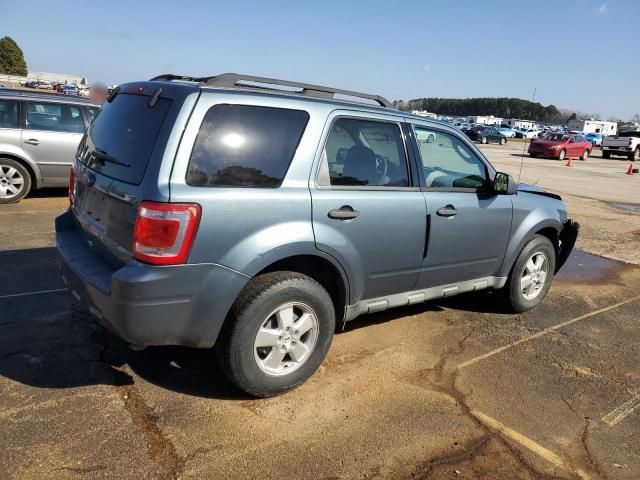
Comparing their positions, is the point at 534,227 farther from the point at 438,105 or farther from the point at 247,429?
the point at 438,105

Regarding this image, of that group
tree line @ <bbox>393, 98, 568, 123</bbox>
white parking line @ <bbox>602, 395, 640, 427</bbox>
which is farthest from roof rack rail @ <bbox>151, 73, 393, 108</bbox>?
tree line @ <bbox>393, 98, 568, 123</bbox>

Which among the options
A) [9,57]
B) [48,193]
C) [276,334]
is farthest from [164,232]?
[9,57]

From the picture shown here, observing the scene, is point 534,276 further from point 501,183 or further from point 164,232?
point 164,232

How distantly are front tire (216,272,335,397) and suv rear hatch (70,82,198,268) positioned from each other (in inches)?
29.3

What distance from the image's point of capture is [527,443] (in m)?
3.09

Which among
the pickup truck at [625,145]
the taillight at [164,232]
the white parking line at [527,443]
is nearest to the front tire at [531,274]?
the white parking line at [527,443]

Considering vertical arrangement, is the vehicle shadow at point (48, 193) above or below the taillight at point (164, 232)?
below

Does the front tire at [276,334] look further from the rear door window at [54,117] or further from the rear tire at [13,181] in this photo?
the rear door window at [54,117]

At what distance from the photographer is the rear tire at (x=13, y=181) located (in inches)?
325

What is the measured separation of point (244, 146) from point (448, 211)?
178 cm

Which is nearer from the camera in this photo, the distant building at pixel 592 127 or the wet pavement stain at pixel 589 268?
the wet pavement stain at pixel 589 268

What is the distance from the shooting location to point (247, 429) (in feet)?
9.92

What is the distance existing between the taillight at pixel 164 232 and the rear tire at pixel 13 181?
6740 mm

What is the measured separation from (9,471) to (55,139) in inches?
282
